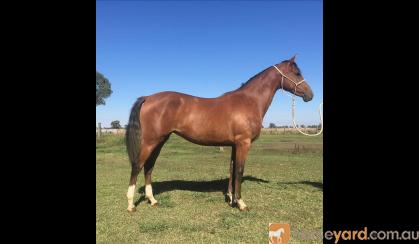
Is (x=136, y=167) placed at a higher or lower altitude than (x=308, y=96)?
lower

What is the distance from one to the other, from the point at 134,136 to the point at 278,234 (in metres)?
2.85

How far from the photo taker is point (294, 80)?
587 centimetres

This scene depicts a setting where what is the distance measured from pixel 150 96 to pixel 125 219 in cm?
212

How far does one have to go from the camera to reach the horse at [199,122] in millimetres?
5188

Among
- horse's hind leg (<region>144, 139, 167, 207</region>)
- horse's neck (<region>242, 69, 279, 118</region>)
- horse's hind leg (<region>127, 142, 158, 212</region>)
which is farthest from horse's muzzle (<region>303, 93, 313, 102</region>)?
horse's hind leg (<region>127, 142, 158, 212</region>)

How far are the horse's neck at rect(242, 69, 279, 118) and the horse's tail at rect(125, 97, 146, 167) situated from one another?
2070 millimetres

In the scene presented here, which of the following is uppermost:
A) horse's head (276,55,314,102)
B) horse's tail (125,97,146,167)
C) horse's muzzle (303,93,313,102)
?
horse's head (276,55,314,102)

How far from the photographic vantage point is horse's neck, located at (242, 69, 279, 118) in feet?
18.9

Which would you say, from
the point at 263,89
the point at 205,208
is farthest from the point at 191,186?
the point at 263,89

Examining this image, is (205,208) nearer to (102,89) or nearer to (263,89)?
(263,89)

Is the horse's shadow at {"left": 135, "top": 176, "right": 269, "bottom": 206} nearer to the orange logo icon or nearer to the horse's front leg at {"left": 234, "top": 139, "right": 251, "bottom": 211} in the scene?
the horse's front leg at {"left": 234, "top": 139, "right": 251, "bottom": 211}
